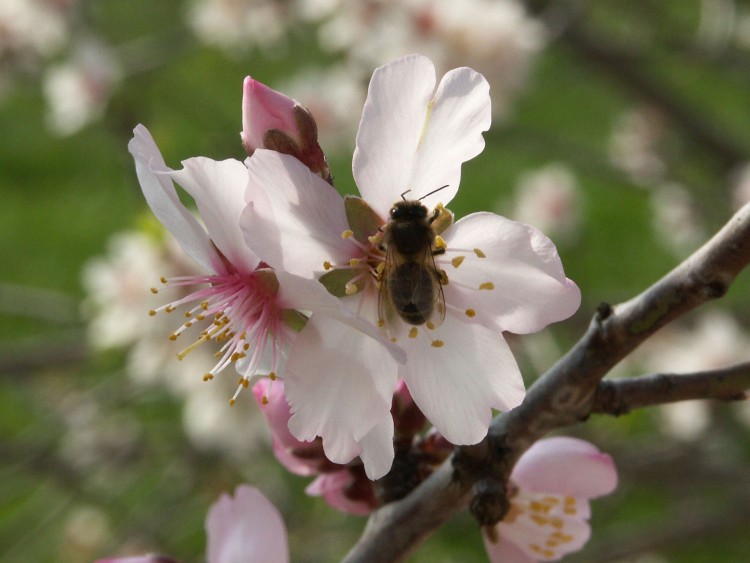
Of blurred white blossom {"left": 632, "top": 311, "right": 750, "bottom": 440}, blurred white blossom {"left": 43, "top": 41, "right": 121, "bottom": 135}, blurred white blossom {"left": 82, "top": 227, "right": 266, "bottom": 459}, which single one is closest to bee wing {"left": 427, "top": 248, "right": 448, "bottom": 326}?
blurred white blossom {"left": 82, "top": 227, "right": 266, "bottom": 459}

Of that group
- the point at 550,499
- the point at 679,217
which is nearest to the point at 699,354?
the point at 679,217

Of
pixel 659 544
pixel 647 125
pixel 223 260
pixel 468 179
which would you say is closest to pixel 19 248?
pixel 468 179

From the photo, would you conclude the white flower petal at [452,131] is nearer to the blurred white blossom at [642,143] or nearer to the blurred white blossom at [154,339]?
the blurred white blossom at [154,339]

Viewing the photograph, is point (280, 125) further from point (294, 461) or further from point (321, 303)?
point (294, 461)

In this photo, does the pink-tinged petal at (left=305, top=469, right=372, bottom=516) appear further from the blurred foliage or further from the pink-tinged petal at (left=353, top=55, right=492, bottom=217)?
the blurred foliage

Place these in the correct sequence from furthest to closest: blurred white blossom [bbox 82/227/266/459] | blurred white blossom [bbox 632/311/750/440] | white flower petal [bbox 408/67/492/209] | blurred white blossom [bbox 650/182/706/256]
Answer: blurred white blossom [bbox 650/182/706/256]
blurred white blossom [bbox 632/311/750/440]
blurred white blossom [bbox 82/227/266/459]
white flower petal [bbox 408/67/492/209]

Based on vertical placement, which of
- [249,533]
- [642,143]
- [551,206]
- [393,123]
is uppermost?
[393,123]

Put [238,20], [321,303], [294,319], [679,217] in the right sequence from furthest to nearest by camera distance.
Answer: [679,217] → [238,20] → [294,319] → [321,303]
